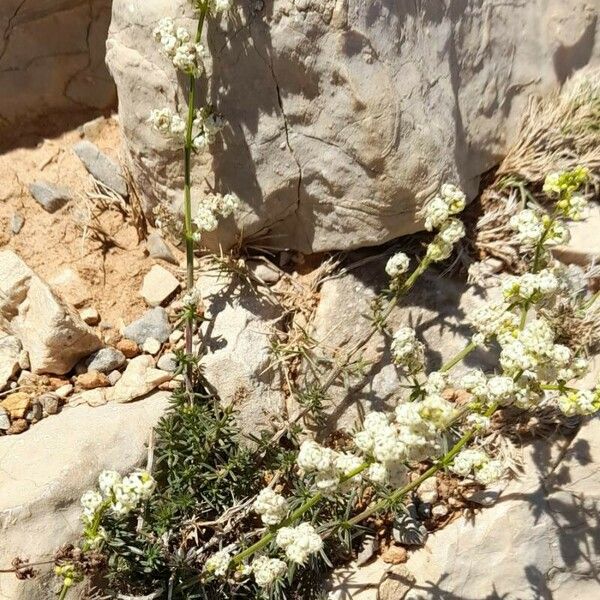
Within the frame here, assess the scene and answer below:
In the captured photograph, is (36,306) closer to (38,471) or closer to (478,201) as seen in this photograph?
(38,471)

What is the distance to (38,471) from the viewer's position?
13.5ft

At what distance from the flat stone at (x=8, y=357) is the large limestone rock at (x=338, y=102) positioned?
121 cm

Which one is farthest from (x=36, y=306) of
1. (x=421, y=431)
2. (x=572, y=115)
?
(x=572, y=115)

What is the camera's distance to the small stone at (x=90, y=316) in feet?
15.4

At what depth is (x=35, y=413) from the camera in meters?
4.38

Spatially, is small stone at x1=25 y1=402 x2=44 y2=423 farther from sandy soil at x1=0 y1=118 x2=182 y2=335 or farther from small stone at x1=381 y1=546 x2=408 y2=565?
small stone at x1=381 y1=546 x2=408 y2=565

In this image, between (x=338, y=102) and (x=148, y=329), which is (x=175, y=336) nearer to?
(x=148, y=329)

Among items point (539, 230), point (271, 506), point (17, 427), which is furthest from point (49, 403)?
point (539, 230)

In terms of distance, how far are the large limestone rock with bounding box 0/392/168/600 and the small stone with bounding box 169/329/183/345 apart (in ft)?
1.16

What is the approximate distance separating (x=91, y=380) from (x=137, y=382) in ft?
0.89

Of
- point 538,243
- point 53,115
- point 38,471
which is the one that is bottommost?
point 38,471

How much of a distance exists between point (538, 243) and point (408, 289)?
89 cm

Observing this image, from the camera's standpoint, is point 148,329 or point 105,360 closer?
point 105,360

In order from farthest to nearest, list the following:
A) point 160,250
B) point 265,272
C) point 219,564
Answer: point 160,250 → point 265,272 → point 219,564
